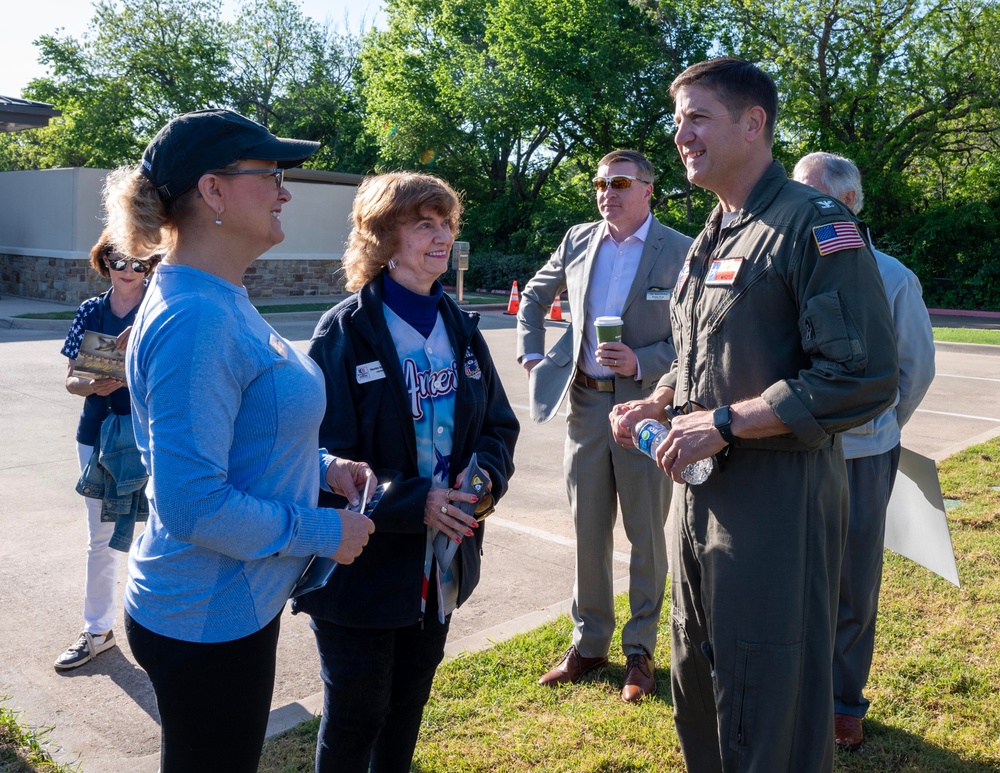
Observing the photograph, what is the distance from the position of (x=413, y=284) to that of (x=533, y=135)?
3292cm

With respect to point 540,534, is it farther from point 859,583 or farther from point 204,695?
point 204,695

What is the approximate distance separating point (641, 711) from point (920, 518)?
1.46m

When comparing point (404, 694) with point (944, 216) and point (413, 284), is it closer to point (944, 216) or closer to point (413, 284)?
point (413, 284)

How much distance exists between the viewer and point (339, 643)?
8.79 ft

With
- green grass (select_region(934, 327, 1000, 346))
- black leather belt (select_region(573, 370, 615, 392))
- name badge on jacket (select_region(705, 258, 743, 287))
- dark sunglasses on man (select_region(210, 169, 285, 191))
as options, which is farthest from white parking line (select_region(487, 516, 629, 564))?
green grass (select_region(934, 327, 1000, 346))

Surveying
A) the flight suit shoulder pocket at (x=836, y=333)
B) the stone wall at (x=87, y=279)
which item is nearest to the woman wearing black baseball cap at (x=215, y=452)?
the flight suit shoulder pocket at (x=836, y=333)

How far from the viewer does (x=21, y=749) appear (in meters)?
3.27

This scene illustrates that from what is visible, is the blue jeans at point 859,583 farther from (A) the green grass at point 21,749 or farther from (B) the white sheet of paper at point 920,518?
(A) the green grass at point 21,749

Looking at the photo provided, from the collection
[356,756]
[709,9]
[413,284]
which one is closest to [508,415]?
[413,284]

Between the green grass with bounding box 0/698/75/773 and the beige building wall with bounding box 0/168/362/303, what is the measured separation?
611 inches

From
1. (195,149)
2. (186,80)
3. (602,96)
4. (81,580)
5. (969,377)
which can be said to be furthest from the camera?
(186,80)

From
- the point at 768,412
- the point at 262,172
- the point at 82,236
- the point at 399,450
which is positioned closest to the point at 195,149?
the point at 262,172

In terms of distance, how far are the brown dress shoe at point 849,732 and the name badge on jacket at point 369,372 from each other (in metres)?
2.28

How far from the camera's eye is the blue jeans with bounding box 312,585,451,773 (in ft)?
8.63
